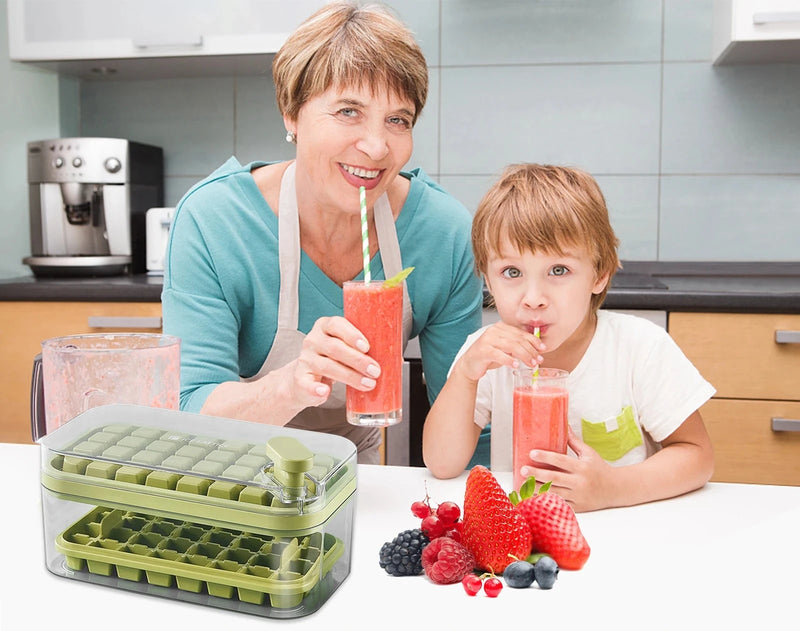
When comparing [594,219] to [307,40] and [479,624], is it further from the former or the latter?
[479,624]

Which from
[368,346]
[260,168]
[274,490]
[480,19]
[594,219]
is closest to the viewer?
[274,490]

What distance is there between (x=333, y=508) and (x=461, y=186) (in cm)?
238

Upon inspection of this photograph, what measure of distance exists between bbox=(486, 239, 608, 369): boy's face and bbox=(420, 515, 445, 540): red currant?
0.55 metres

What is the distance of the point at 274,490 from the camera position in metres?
0.73

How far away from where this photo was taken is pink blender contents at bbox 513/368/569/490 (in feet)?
3.55

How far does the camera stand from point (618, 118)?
2.92m

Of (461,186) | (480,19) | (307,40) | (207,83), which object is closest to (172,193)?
(207,83)

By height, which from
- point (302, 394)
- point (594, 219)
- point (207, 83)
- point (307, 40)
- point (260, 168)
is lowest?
point (302, 394)

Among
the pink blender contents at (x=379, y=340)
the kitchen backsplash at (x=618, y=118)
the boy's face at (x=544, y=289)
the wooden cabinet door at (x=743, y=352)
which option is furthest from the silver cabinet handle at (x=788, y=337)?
the pink blender contents at (x=379, y=340)

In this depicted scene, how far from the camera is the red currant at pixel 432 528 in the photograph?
896 mm

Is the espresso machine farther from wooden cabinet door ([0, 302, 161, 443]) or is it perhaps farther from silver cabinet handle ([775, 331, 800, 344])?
Answer: silver cabinet handle ([775, 331, 800, 344])

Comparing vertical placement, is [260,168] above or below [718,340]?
above

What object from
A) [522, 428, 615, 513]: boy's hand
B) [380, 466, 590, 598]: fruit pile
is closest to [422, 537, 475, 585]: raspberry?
[380, 466, 590, 598]: fruit pile

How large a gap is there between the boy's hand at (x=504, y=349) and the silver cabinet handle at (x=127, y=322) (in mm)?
1437
